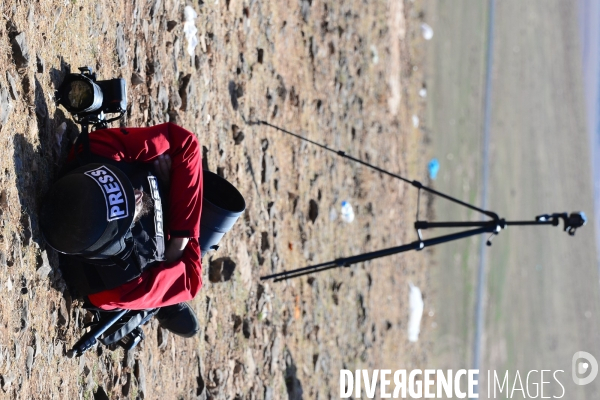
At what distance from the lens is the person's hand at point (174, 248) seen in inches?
141

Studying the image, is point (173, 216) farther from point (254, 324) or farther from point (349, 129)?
point (349, 129)

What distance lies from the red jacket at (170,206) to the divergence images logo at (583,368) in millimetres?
9932

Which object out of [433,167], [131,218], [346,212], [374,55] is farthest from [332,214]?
[131,218]

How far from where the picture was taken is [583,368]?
41.6ft

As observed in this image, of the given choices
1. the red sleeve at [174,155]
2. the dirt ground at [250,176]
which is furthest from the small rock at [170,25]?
the red sleeve at [174,155]

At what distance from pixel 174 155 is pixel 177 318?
94 cm

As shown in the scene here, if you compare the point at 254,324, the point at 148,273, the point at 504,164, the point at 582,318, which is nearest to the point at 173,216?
the point at 148,273

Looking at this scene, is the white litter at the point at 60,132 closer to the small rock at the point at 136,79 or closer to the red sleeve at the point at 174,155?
the red sleeve at the point at 174,155

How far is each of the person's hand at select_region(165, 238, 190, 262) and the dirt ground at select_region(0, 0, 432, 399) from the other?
497 mm

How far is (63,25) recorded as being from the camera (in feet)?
11.6

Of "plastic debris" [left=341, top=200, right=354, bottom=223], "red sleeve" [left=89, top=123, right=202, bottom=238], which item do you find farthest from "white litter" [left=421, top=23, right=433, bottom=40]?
"red sleeve" [left=89, top=123, right=202, bottom=238]

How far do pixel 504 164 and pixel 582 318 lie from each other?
11.7 feet

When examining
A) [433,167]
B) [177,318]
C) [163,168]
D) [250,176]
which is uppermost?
[433,167]

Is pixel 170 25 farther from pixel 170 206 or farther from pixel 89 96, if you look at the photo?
pixel 170 206
